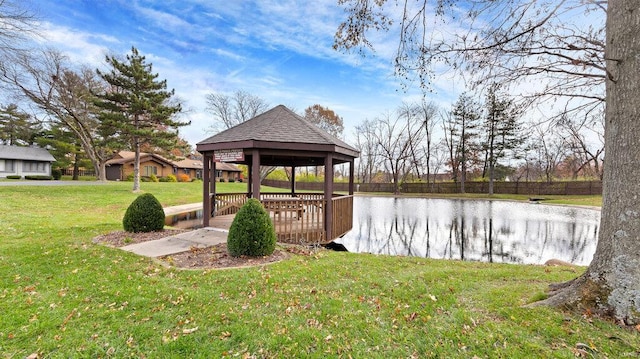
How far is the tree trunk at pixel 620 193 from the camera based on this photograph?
9.12 ft

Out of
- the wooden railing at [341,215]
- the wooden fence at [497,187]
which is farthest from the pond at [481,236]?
the wooden fence at [497,187]

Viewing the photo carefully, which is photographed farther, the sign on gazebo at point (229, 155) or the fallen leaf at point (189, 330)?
the sign on gazebo at point (229, 155)

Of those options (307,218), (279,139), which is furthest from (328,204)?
(279,139)

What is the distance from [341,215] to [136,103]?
52.7ft

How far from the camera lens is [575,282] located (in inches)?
129

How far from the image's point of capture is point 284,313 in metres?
3.29

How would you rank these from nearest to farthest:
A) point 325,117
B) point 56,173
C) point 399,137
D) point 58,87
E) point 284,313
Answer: point 284,313 → point 58,87 → point 56,173 → point 399,137 → point 325,117

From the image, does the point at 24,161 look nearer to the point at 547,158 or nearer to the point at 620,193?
the point at 620,193

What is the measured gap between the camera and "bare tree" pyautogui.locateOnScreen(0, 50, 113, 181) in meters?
18.8

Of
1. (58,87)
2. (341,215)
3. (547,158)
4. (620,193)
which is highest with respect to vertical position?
(58,87)

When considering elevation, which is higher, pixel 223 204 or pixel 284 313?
pixel 223 204

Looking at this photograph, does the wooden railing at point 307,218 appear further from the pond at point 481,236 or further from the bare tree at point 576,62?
the bare tree at point 576,62

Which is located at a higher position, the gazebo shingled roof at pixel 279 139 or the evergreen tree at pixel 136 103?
the evergreen tree at pixel 136 103

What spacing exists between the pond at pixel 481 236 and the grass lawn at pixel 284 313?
3633 mm
